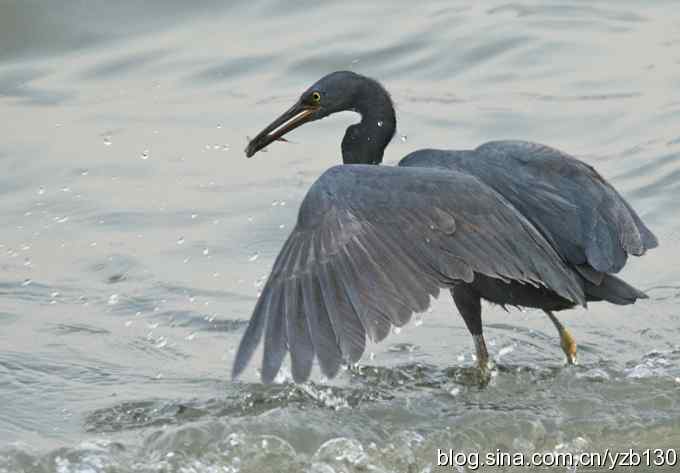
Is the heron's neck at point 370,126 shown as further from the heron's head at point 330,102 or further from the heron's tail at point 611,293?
the heron's tail at point 611,293

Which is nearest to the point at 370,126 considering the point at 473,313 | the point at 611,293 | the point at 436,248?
the point at 473,313

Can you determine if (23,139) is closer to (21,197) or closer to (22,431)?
(21,197)

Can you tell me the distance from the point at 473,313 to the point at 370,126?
1170mm

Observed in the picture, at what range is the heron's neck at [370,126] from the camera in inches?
281

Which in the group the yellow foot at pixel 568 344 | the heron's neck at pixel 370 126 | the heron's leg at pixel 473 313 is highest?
the heron's neck at pixel 370 126

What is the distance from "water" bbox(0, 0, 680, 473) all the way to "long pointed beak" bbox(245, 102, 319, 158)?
94 centimetres

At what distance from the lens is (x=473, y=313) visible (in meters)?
6.51

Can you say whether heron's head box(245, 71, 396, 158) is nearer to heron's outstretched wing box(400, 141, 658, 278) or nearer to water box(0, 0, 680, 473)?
heron's outstretched wing box(400, 141, 658, 278)

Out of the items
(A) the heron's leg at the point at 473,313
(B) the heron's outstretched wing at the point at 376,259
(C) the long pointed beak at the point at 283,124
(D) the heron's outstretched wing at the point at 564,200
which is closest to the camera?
(B) the heron's outstretched wing at the point at 376,259

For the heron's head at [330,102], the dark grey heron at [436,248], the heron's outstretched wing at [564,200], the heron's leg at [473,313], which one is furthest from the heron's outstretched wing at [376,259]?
the heron's head at [330,102]

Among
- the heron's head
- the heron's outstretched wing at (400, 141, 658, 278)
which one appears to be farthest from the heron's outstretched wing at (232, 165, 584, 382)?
the heron's head

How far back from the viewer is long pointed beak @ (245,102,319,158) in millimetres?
7059

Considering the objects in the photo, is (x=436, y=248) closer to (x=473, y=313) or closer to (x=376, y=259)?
(x=376, y=259)

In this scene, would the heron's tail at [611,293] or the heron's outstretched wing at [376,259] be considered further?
the heron's tail at [611,293]
